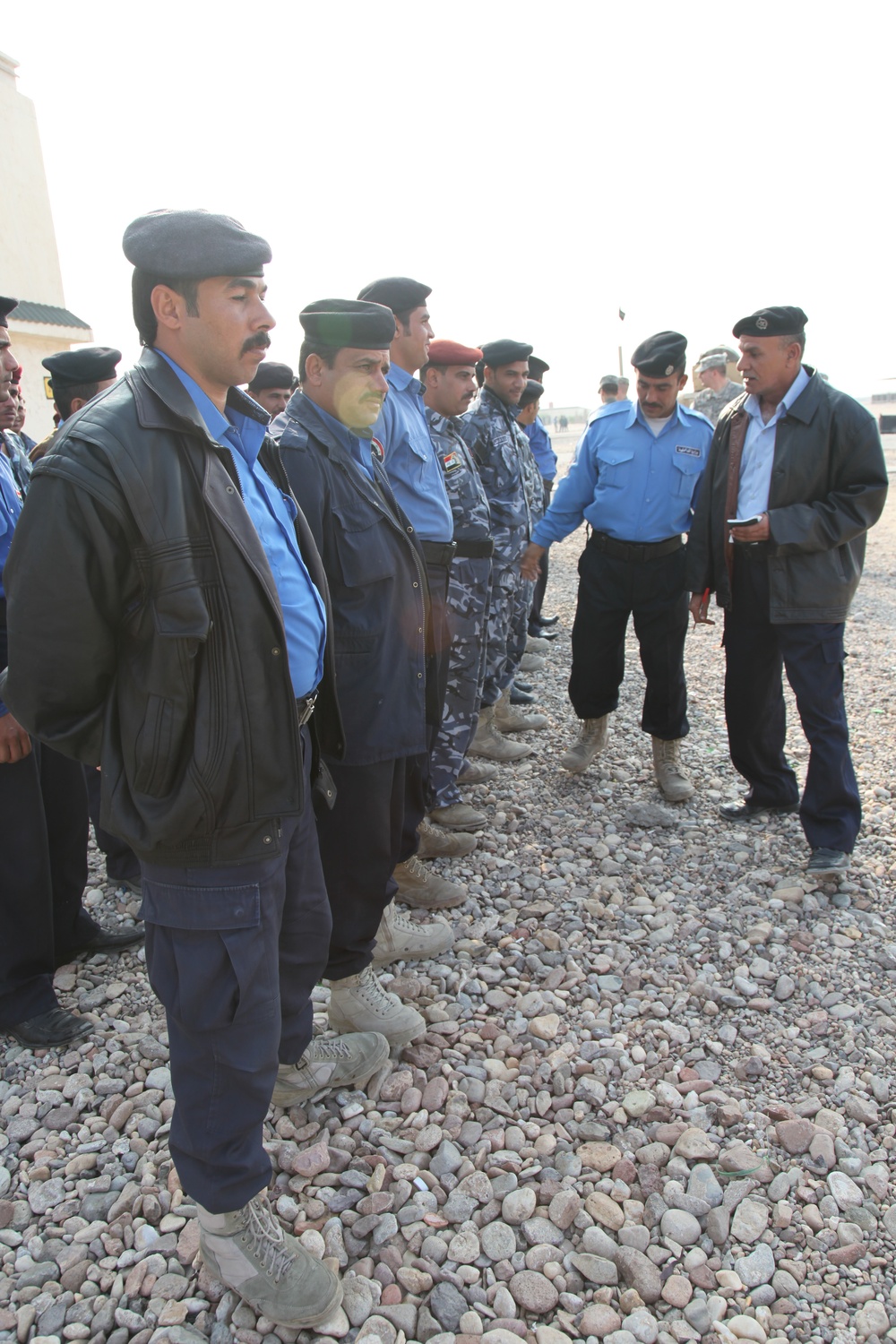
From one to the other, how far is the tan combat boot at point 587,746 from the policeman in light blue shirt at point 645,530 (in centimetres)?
15

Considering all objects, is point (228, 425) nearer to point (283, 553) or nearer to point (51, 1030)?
point (283, 553)

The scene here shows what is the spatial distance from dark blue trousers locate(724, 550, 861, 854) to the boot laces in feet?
8.77

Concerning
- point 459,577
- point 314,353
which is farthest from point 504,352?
point 314,353

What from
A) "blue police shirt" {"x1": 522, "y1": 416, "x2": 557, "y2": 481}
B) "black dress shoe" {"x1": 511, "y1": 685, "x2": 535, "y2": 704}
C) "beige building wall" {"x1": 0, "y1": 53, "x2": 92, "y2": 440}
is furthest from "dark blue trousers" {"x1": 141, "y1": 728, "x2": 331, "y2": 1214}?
"beige building wall" {"x1": 0, "y1": 53, "x2": 92, "y2": 440}

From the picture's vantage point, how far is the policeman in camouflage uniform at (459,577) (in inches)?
152

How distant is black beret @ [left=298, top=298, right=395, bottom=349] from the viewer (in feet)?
8.00

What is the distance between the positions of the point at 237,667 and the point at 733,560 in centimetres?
290

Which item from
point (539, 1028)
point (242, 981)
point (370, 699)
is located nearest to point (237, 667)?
point (242, 981)

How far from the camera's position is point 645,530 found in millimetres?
4250

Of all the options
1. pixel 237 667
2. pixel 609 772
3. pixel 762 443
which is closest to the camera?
pixel 237 667

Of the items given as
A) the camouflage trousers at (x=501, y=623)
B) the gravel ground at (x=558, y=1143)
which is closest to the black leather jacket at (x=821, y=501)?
the gravel ground at (x=558, y=1143)

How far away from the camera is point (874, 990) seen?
2895 millimetres

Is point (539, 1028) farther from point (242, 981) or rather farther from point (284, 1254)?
point (242, 981)

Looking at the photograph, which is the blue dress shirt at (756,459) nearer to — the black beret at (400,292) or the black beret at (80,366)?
the black beret at (400,292)
